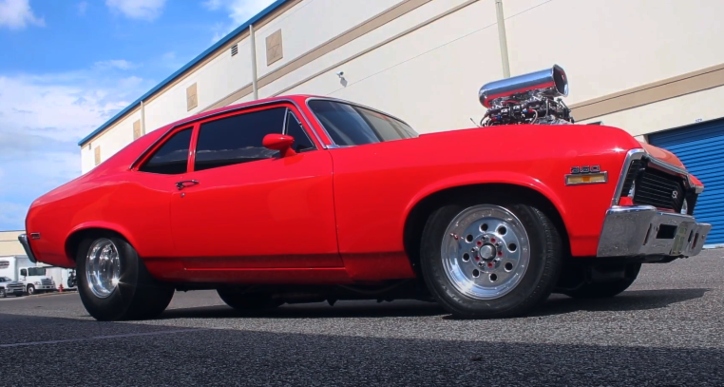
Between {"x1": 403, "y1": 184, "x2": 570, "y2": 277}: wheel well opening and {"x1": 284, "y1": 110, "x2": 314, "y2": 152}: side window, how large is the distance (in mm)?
879

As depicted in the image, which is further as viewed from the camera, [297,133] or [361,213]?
[297,133]

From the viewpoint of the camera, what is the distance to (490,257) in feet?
12.2

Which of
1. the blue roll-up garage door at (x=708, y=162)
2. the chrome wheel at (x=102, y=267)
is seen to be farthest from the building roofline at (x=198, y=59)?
the chrome wheel at (x=102, y=267)

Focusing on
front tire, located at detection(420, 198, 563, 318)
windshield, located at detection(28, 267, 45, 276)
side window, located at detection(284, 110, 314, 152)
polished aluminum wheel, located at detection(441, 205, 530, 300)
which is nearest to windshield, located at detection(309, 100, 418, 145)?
side window, located at detection(284, 110, 314, 152)

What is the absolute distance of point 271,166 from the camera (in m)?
4.52

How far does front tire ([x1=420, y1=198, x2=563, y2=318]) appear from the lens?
3590mm

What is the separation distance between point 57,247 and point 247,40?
23561 millimetres

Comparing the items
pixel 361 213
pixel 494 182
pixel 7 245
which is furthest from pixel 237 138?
pixel 7 245

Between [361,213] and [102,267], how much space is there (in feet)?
7.85

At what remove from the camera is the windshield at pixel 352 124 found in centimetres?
455

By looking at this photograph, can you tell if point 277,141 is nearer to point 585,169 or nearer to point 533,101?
point 585,169

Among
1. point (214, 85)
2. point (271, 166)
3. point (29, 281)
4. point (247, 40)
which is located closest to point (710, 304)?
point (271, 166)

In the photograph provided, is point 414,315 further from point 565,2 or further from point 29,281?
point 29,281

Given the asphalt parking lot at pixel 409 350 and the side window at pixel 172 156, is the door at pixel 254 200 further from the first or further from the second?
the asphalt parking lot at pixel 409 350
